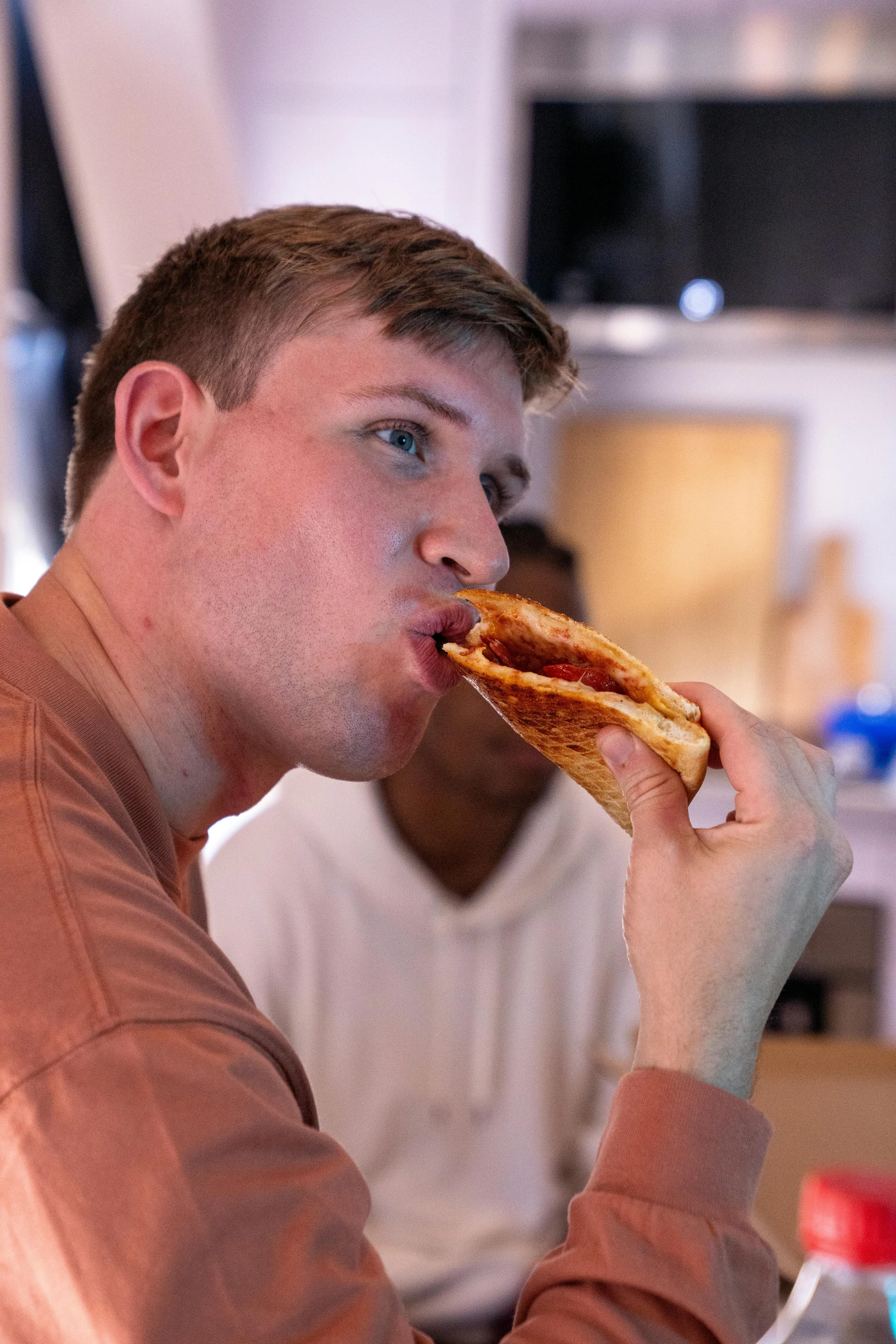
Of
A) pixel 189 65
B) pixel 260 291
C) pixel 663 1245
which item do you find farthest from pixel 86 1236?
pixel 189 65

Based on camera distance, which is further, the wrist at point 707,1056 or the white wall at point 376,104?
the white wall at point 376,104

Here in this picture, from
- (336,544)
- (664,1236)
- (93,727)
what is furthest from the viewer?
(336,544)

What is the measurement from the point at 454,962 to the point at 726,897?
117cm

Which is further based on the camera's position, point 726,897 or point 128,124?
point 128,124

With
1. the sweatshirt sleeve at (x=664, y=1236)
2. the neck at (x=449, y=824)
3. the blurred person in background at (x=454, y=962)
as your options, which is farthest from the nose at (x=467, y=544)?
the neck at (x=449, y=824)

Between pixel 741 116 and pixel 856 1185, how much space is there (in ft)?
12.9

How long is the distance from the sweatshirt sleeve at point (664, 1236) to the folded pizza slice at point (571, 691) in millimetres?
248

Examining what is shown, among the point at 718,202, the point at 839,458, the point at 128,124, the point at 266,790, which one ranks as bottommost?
the point at 266,790

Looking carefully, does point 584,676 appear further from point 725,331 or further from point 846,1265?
point 725,331

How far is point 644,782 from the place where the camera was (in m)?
0.95

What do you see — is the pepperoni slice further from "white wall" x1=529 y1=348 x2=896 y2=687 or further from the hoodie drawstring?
"white wall" x1=529 y1=348 x2=896 y2=687

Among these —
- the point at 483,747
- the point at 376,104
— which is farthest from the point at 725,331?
the point at 483,747

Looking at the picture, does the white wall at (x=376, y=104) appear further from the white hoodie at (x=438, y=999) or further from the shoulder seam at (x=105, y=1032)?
the shoulder seam at (x=105, y=1032)

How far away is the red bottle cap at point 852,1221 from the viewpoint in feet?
1.80
